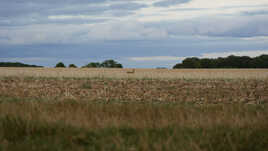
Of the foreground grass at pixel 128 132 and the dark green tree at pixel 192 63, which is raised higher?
the dark green tree at pixel 192 63

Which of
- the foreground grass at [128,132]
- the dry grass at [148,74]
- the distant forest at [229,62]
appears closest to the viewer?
the foreground grass at [128,132]

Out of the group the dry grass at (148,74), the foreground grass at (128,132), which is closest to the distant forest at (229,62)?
the dry grass at (148,74)

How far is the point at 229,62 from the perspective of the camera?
64312mm

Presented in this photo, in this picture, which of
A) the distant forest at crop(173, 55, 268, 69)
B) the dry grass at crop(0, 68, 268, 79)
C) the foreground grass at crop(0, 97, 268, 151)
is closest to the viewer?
the foreground grass at crop(0, 97, 268, 151)

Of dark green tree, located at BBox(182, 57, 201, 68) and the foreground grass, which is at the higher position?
dark green tree, located at BBox(182, 57, 201, 68)

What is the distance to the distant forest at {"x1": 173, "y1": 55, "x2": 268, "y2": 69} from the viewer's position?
203ft

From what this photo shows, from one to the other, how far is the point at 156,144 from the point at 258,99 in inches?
536

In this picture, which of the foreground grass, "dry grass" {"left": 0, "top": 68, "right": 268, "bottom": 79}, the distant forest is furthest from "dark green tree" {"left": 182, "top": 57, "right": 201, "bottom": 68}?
the foreground grass

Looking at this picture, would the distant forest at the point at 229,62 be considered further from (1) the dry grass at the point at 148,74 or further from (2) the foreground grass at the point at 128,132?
(2) the foreground grass at the point at 128,132

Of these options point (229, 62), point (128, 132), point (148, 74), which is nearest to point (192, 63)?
point (229, 62)

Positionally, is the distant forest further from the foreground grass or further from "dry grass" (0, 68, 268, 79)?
the foreground grass

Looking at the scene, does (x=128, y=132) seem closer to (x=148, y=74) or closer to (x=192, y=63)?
(x=148, y=74)

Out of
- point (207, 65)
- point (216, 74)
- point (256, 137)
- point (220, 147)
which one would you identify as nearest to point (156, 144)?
point (220, 147)

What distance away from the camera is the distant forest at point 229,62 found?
6190cm
